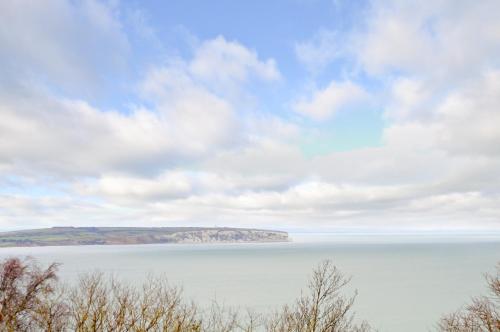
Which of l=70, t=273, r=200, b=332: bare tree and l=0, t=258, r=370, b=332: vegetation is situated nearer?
l=70, t=273, r=200, b=332: bare tree

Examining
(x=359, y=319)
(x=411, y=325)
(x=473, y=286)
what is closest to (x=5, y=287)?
(x=359, y=319)

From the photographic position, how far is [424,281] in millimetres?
94625

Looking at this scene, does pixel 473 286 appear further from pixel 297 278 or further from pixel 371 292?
pixel 297 278

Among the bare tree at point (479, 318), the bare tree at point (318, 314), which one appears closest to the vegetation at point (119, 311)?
the bare tree at point (318, 314)

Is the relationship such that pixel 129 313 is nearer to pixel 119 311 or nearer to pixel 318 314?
pixel 119 311

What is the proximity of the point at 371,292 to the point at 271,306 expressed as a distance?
25915 millimetres

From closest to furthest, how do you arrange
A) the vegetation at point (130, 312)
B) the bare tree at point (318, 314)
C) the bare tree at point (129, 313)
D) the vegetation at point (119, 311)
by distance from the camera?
the bare tree at point (129, 313) < the vegetation at point (119, 311) < the vegetation at point (130, 312) < the bare tree at point (318, 314)

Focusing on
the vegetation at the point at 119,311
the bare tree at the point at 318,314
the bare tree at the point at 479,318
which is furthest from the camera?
the bare tree at the point at 479,318

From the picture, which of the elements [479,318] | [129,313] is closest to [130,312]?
[129,313]

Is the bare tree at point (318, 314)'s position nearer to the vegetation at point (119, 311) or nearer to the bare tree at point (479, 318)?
the vegetation at point (119, 311)

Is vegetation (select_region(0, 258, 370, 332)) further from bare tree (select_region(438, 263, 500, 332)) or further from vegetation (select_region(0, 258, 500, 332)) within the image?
bare tree (select_region(438, 263, 500, 332))

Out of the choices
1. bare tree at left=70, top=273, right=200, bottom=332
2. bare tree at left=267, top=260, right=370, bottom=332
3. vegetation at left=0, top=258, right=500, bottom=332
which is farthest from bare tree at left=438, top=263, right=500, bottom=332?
bare tree at left=70, top=273, right=200, bottom=332

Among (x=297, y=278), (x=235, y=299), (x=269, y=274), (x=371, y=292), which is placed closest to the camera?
(x=235, y=299)

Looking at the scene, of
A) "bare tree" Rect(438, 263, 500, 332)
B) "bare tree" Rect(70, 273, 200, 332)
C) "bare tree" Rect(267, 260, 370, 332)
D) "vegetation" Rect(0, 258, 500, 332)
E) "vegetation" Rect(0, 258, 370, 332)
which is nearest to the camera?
"bare tree" Rect(70, 273, 200, 332)
